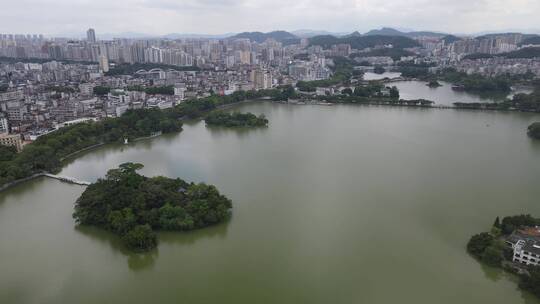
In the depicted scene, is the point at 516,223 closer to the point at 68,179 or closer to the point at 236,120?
the point at 68,179

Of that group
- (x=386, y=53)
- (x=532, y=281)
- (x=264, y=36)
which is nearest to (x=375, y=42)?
(x=386, y=53)

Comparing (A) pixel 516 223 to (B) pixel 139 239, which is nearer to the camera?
(B) pixel 139 239

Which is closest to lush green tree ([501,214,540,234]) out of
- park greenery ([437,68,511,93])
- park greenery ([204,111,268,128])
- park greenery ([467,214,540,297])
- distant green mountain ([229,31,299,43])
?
park greenery ([467,214,540,297])

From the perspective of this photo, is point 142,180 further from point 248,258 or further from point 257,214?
point 248,258

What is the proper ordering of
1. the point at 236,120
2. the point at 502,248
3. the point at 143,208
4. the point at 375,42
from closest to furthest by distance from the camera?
the point at 502,248
the point at 143,208
the point at 236,120
the point at 375,42

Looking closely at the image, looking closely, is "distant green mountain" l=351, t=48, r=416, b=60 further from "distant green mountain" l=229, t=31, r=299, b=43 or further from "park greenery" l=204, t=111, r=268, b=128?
"distant green mountain" l=229, t=31, r=299, b=43

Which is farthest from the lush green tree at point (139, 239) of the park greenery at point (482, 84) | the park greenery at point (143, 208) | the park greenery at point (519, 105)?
the park greenery at point (482, 84)

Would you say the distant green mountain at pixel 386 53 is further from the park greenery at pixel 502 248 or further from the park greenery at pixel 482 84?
the park greenery at pixel 502 248
